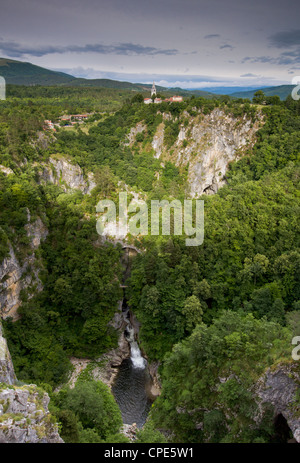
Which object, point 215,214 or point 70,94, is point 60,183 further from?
point 70,94

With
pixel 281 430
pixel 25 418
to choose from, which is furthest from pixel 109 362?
pixel 25 418

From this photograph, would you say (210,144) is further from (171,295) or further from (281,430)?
(281,430)

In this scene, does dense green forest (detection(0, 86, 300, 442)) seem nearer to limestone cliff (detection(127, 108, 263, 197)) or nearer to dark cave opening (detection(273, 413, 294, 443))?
dark cave opening (detection(273, 413, 294, 443))

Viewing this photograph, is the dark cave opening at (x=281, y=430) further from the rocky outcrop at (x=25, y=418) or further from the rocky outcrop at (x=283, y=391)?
the rocky outcrop at (x=25, y=418)

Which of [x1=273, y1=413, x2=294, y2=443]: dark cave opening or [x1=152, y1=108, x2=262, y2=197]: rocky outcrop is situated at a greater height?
[x1=152, y1=108, x2=262, y2=197]: rocky outcrop

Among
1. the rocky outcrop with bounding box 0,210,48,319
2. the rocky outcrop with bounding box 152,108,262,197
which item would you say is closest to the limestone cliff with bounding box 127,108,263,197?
the rocky outcrop with bounding box 152,108,262,197

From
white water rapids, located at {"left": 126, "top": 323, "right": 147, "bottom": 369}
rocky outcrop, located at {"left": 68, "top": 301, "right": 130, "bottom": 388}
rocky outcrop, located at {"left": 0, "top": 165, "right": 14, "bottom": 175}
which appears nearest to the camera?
rocky outcrop, located at {"left": 68, "top": 301, "right": 130, "bottom": 388}
